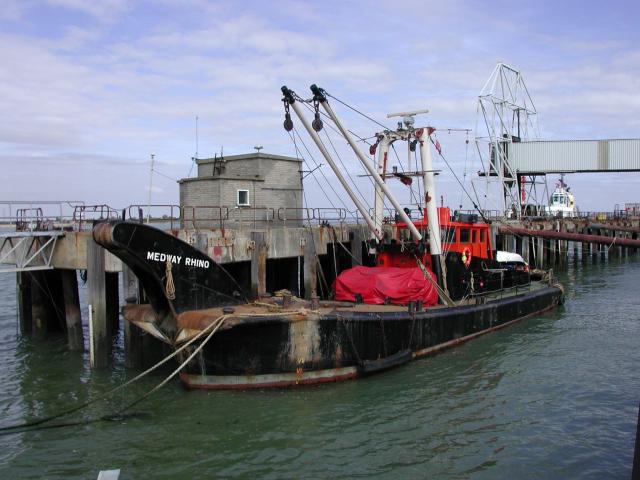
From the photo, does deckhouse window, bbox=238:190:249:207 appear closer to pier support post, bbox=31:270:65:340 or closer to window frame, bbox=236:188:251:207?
window frame, bbox=236:188:251:207

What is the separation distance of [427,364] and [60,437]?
933 centimetres

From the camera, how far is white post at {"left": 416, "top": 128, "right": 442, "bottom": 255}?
59.8 feet

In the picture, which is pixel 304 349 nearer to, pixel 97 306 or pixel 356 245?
pixel 97 306

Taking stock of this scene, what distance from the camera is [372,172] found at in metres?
16.9

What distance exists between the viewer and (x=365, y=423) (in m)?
11.9

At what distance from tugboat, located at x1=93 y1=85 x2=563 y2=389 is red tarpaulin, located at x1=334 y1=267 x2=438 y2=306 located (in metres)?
0.03

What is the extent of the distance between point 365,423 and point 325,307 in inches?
171

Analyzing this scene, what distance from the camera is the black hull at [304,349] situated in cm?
1342

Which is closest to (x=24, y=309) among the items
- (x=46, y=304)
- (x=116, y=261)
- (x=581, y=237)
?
(x=46, y=304)

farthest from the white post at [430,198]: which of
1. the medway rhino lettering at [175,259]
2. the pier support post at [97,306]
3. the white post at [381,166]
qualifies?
the pier support post at [97,306]

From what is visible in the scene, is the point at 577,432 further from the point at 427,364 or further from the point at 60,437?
the point at 60,437

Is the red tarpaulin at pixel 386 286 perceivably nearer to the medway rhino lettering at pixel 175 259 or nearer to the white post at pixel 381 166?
the white post at pixel 381 166

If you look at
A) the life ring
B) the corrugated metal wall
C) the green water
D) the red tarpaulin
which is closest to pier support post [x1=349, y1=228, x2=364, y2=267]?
the life ring

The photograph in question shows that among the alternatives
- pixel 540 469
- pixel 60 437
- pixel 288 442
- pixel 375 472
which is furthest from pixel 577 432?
pixel 60 437
